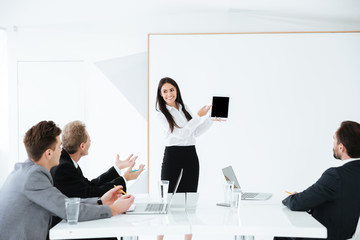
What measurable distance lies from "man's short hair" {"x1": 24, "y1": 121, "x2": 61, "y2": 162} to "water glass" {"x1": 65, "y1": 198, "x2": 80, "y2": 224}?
32cm

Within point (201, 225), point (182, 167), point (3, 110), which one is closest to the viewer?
point (201, 225)

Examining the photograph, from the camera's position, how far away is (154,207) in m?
2.36

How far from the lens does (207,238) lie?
14.5 ft

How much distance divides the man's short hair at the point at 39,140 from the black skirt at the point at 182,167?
1723mm

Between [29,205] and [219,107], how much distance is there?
2750 millimetres

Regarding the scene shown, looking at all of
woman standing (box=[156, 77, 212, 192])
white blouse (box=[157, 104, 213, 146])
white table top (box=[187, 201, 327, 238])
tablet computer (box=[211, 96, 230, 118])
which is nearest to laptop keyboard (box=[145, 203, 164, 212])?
white table top (box=[187, 201, 327, 238])

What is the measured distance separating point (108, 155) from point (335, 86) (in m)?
2.85

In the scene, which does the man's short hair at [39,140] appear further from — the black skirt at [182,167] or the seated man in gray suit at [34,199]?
the black skirt at [182,167]

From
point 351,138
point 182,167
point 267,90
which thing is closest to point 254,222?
point 351,138

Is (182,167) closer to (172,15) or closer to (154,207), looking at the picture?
(154,207)

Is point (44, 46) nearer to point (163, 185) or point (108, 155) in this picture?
point (108, 155)

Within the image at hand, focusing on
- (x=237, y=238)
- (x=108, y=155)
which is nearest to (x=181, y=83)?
(x=108, y=155)

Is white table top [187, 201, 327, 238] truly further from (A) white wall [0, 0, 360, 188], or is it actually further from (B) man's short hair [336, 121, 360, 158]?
(A) white wall [0, 0, 360, 188]

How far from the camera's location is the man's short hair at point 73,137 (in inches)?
105
